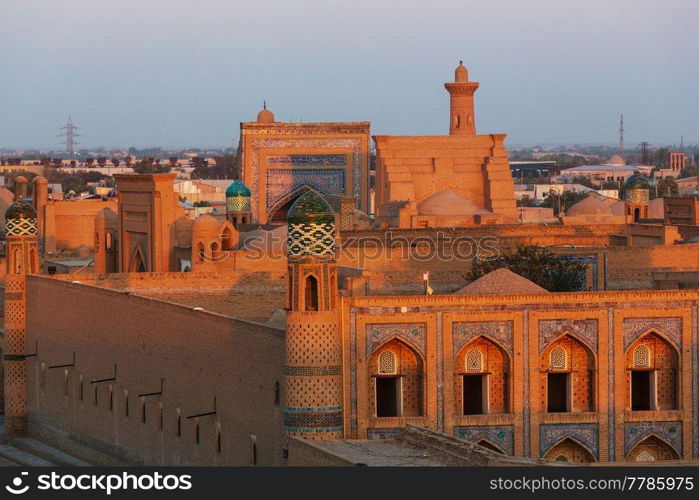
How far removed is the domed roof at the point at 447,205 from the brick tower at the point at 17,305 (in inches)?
499

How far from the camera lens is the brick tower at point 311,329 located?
73.4 feet

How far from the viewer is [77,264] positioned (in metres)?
42.1

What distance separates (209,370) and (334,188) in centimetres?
2512

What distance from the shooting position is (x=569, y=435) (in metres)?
24.0

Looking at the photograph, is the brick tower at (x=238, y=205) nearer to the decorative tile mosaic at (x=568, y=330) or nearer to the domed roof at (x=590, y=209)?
the domed roof at (x=590, y=209)

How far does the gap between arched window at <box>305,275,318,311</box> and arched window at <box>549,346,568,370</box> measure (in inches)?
120

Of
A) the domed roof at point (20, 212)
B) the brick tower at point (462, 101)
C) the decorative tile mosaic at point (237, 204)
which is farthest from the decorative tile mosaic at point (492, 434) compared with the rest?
the brick tower at point (462, 101)

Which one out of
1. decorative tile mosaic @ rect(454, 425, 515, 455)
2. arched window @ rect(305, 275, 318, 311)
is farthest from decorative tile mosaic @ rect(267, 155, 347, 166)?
arched window @ rect(305, 275, 318, 311)

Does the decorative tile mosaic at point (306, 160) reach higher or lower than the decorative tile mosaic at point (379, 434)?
higher

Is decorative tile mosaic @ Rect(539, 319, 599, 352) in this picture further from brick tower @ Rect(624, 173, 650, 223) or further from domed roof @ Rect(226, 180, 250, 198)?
domed roof @ Rect(226, 180, 250, 198)

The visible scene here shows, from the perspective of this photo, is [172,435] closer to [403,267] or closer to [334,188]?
[403,267]

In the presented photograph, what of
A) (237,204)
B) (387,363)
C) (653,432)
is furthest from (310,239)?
(237,204)
